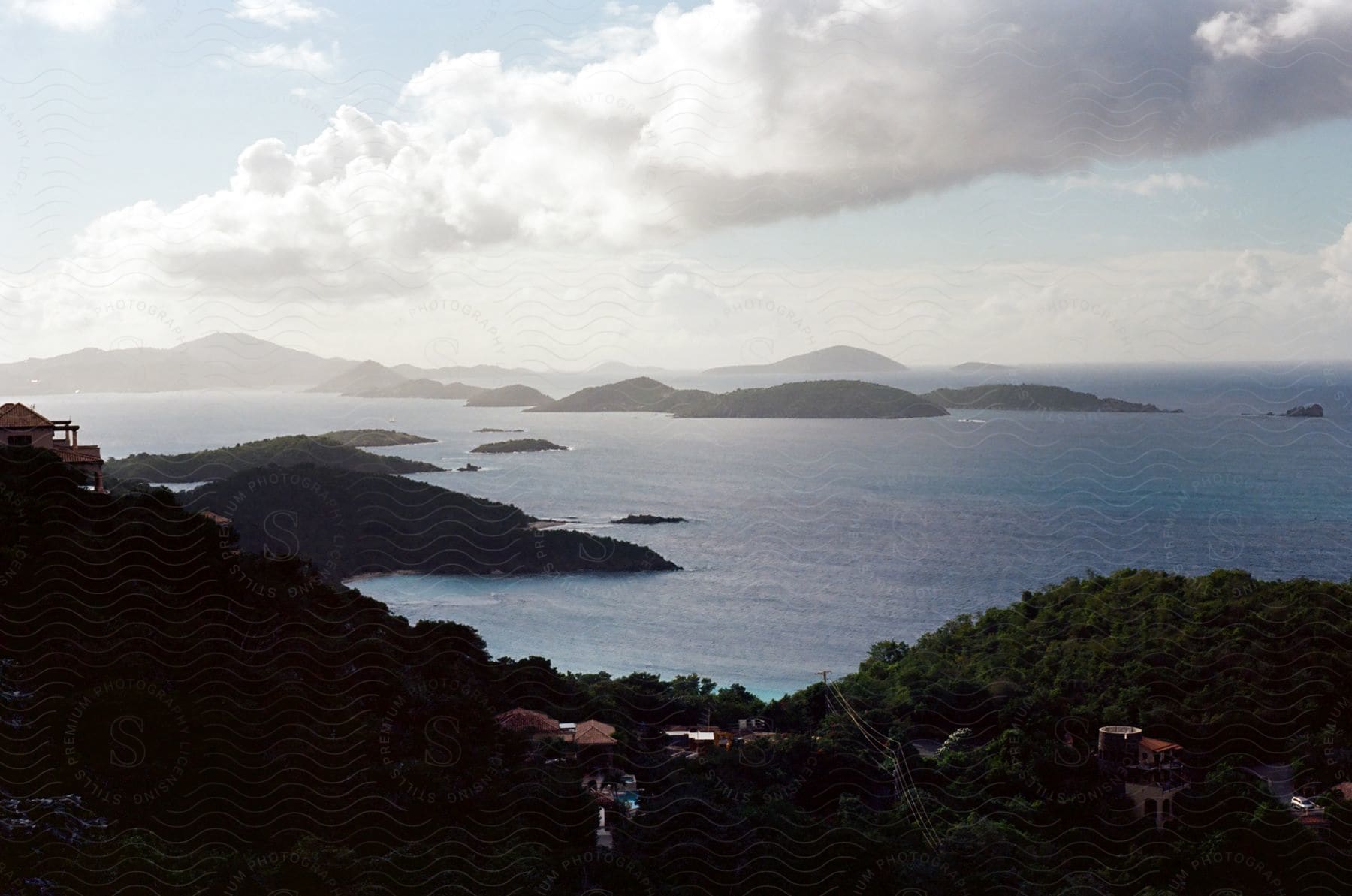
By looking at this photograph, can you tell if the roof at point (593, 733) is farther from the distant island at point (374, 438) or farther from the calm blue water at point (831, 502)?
the distant island at point (374, 438)

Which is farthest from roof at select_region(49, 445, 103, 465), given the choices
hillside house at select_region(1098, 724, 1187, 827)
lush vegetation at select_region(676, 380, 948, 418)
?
lush vegetation at select_region(676, 380, 948, 418)

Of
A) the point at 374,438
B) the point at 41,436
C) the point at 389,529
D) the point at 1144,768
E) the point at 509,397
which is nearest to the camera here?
the point at 1144,768

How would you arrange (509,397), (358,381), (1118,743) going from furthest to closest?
(509,397)
(358,381)
(1118,743)

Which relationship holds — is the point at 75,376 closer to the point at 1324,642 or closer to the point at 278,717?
the point at 278,717

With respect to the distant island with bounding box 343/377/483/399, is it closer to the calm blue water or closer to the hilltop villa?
the calm blue water

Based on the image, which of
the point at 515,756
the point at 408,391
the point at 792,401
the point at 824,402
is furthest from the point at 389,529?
the point at 408,391

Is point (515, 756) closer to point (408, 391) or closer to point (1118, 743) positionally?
point (1118, 743)
